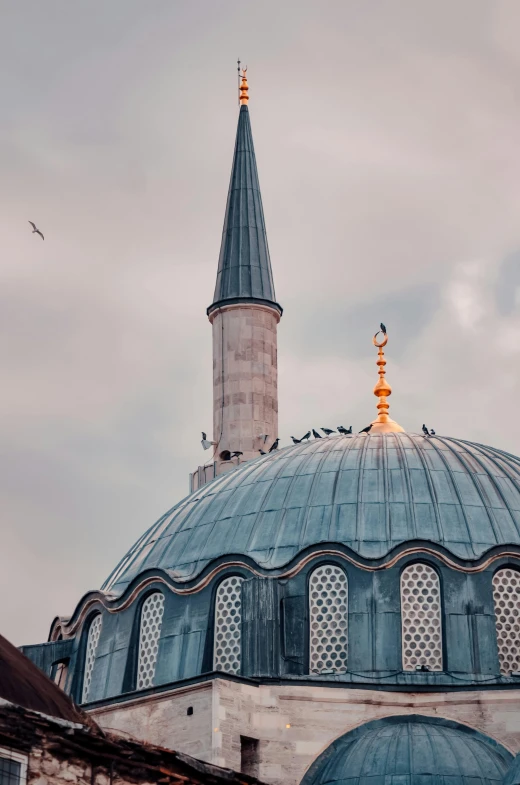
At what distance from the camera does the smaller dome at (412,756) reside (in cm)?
2581

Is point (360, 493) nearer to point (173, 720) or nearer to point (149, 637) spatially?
point (149, 637)

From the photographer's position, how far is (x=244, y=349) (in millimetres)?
46375

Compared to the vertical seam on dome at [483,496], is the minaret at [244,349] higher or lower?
higher

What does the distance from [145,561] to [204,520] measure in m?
1.11

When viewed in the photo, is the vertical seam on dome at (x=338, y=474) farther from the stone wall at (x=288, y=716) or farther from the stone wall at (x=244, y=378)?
the stone wall at (x=244, y=378)

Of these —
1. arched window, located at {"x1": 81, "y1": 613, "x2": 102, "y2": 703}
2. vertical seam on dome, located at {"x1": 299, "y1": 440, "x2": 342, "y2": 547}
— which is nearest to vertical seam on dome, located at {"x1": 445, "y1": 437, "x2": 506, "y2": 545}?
vertical seam on dome, located at {"x1": 299, "y1": 440, "x2": 342, "y2": 547}

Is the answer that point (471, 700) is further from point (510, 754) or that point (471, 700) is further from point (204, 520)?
point (204, 520)

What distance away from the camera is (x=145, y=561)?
105 ft

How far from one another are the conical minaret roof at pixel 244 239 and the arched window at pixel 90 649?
16901 millimetres

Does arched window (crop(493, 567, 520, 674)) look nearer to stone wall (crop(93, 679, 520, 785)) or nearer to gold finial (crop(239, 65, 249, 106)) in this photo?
stone wall (crop(93, 679, 520, 785))

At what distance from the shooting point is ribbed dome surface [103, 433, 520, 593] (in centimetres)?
2994

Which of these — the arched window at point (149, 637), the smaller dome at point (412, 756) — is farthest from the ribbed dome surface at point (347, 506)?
the smaller dome at point (412, 756)

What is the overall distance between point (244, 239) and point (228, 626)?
21.7 metres

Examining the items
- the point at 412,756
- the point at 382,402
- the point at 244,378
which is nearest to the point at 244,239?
the point at 244,378
